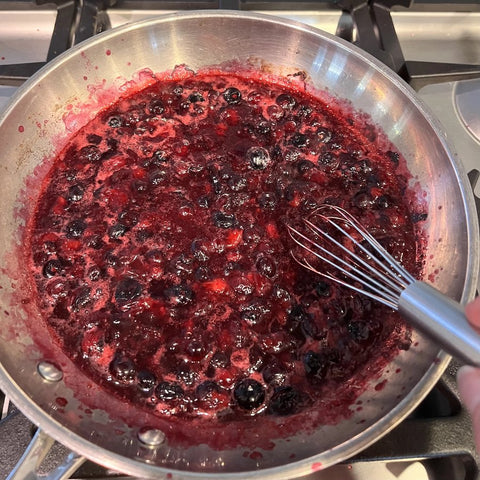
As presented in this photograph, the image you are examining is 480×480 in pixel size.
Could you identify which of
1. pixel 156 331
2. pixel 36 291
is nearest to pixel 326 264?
pixel 156 331

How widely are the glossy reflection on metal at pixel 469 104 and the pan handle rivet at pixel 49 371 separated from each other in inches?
57.7

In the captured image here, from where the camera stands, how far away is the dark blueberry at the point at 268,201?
130 cm

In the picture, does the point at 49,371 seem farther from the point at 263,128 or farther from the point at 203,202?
the point at 263,128

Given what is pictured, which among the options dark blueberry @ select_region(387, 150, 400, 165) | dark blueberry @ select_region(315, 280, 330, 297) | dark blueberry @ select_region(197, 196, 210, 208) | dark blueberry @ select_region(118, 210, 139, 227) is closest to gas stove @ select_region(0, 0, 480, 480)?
dark blueberry @ select_region(387, 150, 400, 165)

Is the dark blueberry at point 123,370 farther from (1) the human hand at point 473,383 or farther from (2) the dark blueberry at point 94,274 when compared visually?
(1) the human hand at point 473,383

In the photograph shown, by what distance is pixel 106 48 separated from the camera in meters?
1.41

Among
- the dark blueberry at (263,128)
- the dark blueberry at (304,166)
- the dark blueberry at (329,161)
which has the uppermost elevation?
the dark blueberry at (263,128)

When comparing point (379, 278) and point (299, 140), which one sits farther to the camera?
point (299, 140)

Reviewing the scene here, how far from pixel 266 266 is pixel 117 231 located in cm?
42

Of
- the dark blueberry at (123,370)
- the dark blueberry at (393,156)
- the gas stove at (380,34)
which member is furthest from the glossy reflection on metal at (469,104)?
the dark blueberry at (123,370)

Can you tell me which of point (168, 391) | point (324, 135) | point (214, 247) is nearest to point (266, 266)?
point (214, 247)

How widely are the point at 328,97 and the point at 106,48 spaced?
72 cm

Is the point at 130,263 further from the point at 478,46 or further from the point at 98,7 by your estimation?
the point at 478,46

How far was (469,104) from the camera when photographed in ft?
5.24
